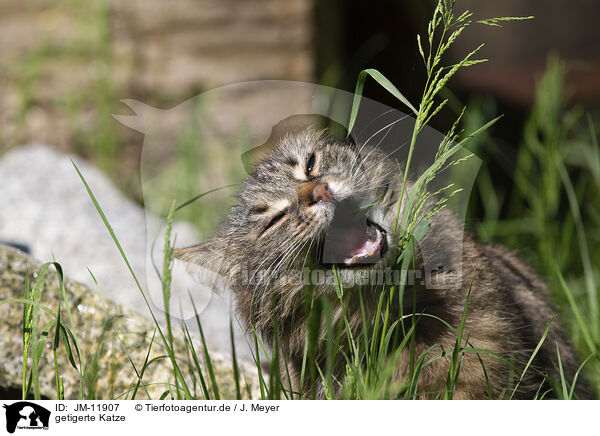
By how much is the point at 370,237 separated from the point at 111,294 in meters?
1.64

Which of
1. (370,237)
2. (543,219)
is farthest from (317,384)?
(543,219)

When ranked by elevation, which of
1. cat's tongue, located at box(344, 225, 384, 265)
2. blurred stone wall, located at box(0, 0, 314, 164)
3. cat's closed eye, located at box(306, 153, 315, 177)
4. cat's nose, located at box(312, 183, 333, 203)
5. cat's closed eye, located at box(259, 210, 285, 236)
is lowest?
cat's tongue, located at box(344, 225, 384, 265)

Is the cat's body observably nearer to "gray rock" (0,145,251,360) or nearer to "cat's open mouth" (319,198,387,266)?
"cat's open mouth" (319,198,387,266)

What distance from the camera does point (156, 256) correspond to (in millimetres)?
2980

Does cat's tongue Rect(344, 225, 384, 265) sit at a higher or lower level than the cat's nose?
lower

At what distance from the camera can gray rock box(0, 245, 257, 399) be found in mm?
2025

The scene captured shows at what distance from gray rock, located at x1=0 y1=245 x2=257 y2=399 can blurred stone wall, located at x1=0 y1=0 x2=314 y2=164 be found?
7.63ft

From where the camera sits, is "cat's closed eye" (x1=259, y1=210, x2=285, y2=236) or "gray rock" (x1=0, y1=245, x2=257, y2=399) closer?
"cat's closed eye" (x1=259, y1=210, x2=285, y2=236)

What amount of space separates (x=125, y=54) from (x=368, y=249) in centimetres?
334

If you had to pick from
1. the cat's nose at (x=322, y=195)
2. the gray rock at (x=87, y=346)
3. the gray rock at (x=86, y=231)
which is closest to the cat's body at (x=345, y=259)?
the cat's nose at (x=322, y=195)
